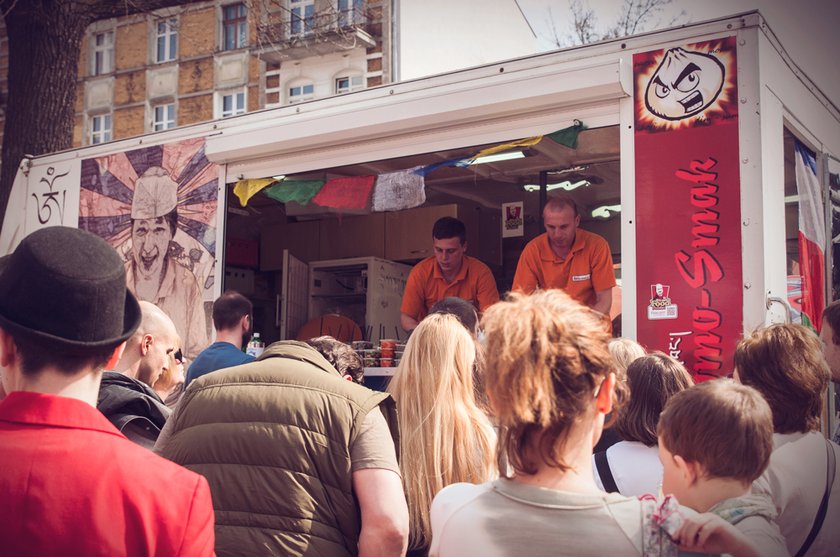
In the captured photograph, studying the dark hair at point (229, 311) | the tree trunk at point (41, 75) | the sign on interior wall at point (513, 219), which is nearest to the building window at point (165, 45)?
the tree trunk at point (41, 75)

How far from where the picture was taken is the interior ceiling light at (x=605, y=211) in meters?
7.98

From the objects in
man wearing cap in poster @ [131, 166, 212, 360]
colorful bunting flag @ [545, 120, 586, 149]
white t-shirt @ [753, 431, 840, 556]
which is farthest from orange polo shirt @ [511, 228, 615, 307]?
white t-shirt @ [753, 431, 840, 556]

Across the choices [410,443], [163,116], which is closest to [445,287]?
[410,443]

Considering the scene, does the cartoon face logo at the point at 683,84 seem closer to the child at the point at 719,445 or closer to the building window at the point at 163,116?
the child at the point at 719,445

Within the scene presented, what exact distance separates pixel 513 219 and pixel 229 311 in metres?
3.73

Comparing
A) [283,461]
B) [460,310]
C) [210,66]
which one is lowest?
[283,461]

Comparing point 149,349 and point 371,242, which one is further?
point 371,242

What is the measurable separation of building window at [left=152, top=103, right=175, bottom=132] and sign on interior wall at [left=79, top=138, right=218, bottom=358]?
28912mm

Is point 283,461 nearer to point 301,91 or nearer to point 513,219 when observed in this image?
point 513,219

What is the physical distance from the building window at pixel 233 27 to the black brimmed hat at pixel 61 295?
109 ft

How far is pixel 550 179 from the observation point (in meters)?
7.42

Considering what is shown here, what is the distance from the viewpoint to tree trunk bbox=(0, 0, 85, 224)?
901 cm

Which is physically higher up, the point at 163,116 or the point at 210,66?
the point at 210,66

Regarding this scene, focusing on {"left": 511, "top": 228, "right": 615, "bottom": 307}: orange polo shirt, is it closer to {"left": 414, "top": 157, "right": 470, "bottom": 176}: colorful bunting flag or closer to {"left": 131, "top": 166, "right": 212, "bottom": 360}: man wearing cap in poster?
{"left": 414, "top": 157, "right": 470, "bottom": 176}: colorful bunting flag
